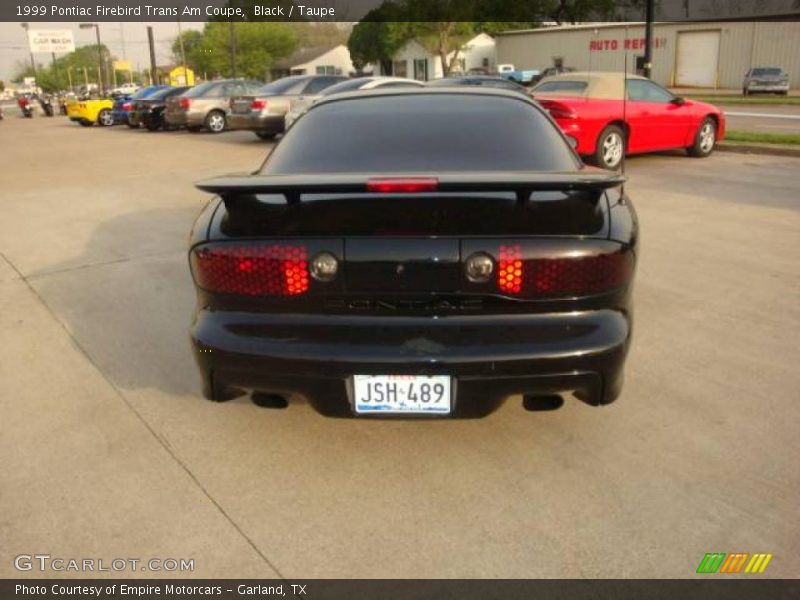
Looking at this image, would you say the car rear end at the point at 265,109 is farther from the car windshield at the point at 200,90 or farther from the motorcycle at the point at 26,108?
the motorcycle at the point at 26,108

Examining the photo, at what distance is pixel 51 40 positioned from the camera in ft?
195

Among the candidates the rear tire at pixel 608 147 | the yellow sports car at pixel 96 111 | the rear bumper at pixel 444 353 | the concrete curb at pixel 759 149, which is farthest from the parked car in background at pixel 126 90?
the rear bumper at pixel 444 353

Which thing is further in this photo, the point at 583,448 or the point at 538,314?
the point at 583,448

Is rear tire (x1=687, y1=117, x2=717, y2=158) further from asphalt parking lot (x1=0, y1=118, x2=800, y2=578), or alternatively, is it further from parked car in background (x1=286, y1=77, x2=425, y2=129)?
asphalt parking lot (x1=0, y1=118, x2=800, y2=578)

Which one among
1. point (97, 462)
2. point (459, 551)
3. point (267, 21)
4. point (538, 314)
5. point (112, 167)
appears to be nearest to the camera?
point (459, 551)

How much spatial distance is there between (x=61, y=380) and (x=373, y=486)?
2147mm

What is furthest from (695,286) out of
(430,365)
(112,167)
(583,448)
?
(112,167)

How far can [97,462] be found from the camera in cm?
317

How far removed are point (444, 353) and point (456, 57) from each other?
63061mm

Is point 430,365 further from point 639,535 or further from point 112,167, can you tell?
point 112,167

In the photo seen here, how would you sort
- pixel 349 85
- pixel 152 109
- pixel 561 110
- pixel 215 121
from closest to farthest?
pixel 561 110
pixel 349 85
pixel 215 121
pixel 152 109

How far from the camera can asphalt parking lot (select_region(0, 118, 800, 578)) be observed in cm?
256

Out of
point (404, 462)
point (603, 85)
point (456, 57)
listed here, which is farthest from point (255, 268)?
point (456, 57)

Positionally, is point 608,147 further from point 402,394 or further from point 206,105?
point 206,105
